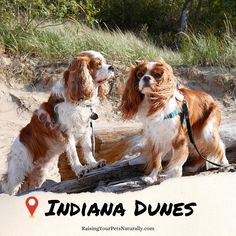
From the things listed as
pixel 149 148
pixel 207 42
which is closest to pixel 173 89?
pixel 149 148

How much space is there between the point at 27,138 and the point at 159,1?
1586cm

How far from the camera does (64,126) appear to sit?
557 cm

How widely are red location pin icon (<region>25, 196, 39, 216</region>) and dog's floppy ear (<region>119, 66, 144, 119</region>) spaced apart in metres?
1.23

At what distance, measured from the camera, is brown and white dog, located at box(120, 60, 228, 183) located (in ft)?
15.6

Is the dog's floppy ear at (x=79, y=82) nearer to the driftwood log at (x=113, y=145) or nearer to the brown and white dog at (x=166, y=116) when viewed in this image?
the brown and white dog at (x=166, y=116)

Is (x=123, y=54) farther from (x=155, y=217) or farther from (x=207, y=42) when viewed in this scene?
(x=155, y=217)

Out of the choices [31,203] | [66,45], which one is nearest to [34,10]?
[66,45]

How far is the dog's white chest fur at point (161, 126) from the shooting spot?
4820 millimetres

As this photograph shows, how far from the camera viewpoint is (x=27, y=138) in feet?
18.9

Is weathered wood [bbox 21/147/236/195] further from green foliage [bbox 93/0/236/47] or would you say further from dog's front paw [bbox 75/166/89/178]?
green foliage [bbox 93/0/236/47]

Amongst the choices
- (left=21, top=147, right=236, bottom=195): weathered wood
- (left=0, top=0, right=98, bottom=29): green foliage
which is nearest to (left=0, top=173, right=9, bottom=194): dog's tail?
(left=21, top=147, right=236, bottom=195): weathered wood

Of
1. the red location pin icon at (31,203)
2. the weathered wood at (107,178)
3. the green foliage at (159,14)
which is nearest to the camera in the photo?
the red location pin icon at (31,203)

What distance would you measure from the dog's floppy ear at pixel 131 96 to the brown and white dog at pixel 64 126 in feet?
1.77

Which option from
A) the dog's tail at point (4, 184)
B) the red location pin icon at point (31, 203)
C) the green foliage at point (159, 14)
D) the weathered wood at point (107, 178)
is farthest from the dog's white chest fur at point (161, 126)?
the green foliage at point (159, 14)
